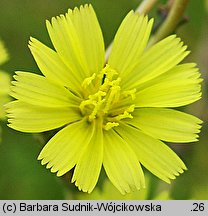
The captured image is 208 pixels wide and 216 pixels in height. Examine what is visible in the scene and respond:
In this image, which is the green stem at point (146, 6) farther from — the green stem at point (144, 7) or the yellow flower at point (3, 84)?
the yellow flower at point (3, 84)

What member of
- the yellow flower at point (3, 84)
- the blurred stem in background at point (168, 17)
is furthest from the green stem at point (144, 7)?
the yellow flower at point (3, 84)

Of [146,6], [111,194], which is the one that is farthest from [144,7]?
[111,194]

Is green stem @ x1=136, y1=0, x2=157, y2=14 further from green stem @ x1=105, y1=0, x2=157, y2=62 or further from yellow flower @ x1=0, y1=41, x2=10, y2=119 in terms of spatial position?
yellow flower @ x1=0, y1=41, x2=10, y2=119

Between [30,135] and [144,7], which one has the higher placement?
[144,7]

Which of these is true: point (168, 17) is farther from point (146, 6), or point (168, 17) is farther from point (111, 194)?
point (111, 194)

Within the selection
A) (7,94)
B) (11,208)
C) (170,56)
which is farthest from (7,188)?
(170,56)

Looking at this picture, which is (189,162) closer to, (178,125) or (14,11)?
(178,125)

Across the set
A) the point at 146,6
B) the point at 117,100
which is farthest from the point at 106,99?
the point at 146,6

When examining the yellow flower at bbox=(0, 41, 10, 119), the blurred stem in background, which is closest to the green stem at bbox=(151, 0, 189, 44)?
the blurred stem in background
